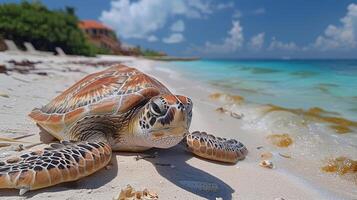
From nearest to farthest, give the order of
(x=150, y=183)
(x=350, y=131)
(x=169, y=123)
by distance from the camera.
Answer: (x=169, y=123)
(x=150, y=183)
(x=350, y=131)

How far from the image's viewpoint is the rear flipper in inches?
82.9

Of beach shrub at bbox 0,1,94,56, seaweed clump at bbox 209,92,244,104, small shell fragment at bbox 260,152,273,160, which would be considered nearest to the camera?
small shell fragment at bbox 260,152,273,160

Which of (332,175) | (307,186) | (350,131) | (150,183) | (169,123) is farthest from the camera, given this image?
(350,131)

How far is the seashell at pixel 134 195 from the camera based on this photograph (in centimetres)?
222

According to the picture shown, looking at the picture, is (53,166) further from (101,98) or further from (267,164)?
(267,164)

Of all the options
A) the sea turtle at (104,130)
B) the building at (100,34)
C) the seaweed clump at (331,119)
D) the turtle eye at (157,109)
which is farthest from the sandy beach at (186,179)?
the building at (100,34)

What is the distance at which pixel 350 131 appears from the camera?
4961 millimetres

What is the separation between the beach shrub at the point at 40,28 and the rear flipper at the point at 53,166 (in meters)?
29.5

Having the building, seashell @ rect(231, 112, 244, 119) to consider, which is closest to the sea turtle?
seashell @ rect(231, 112, 244, 119)

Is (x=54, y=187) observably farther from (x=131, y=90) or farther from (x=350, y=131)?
(x=350, y=131)

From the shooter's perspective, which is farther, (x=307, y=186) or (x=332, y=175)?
(x=332, y=175)

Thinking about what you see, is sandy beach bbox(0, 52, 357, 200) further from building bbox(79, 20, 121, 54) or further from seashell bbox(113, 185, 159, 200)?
building bbox(79, 20, 121, 54)

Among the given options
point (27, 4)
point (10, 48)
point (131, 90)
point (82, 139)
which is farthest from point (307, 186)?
point (27, 4)

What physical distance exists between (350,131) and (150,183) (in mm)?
3818
